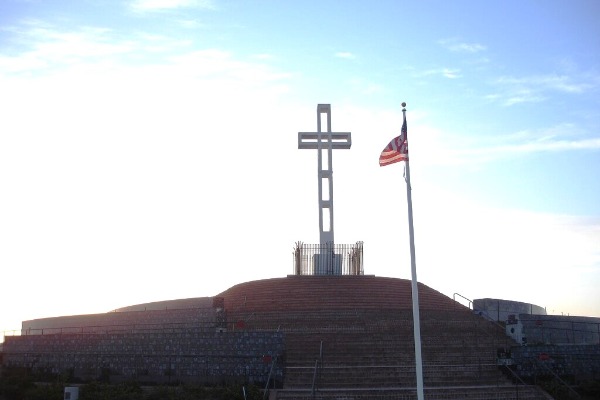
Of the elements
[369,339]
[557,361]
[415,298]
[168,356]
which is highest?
[415,298]

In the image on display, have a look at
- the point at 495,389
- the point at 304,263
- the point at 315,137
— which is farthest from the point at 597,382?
the point at 315,137

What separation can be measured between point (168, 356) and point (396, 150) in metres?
9.28

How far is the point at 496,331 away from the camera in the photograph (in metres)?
24.2

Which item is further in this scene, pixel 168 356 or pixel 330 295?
pixel 330 295

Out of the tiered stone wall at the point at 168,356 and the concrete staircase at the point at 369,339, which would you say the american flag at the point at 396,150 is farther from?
the tiered stone wall at the point at 168,356

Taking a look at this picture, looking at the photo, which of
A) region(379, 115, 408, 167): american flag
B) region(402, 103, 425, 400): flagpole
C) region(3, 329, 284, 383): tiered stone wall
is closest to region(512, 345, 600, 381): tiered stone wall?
region(402, 103, 425, 400): flagpole

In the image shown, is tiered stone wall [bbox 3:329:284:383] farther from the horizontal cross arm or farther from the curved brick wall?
the horizontal cross arm

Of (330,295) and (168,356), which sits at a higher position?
(330,295)

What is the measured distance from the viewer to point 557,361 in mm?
20562

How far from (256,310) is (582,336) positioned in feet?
40.5

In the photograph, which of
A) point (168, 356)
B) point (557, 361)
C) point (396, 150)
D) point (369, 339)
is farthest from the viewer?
point (369, 339)

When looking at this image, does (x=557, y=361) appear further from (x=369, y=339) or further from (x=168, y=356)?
(x=168, y=356)

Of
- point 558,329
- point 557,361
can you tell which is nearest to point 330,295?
point 558,329

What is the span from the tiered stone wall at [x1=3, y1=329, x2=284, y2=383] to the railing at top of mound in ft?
33.2
